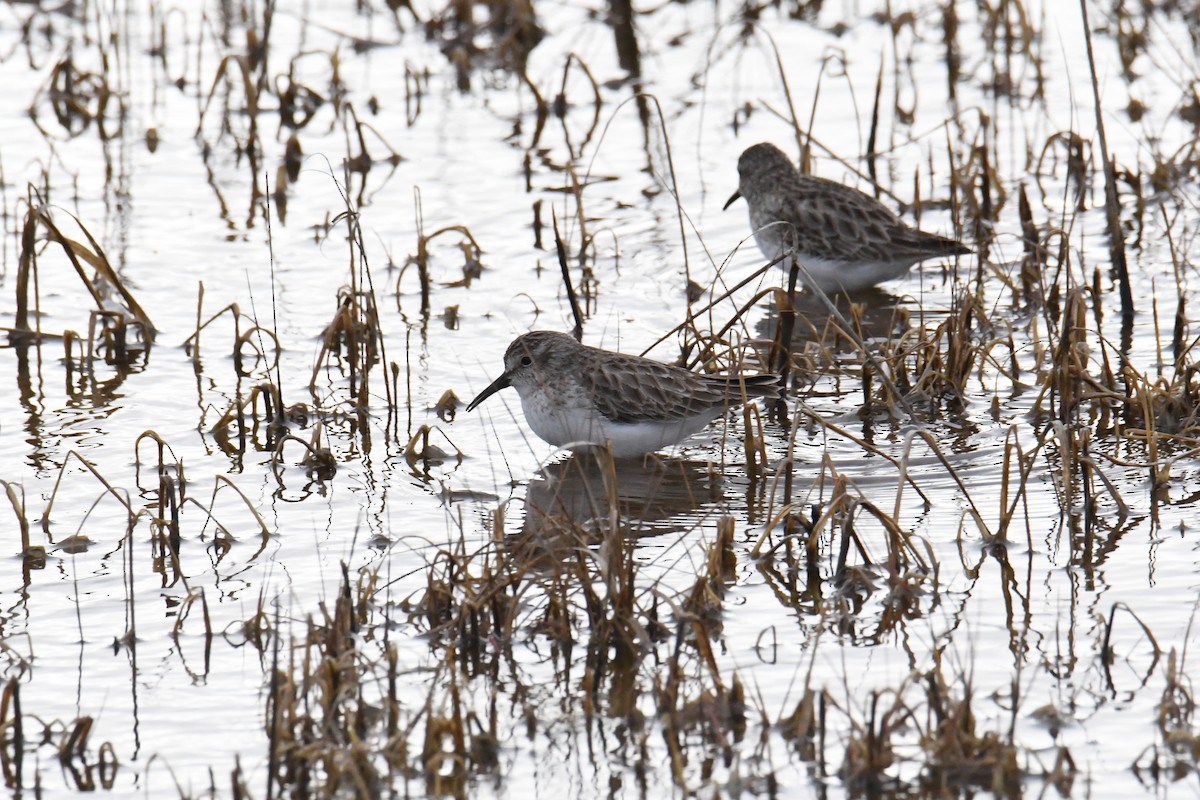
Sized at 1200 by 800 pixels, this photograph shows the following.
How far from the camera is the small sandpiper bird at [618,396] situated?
7641mm

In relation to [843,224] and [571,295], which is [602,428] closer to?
[571,295]

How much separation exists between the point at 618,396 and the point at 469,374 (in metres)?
1.38

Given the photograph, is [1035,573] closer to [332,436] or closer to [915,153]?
[332,436]

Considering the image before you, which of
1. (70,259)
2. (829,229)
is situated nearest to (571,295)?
(829,229)

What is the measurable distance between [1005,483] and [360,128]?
269 inches

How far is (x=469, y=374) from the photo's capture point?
8891mm

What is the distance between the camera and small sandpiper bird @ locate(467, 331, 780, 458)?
7.64 metres

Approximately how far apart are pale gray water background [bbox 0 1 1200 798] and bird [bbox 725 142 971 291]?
37 cm

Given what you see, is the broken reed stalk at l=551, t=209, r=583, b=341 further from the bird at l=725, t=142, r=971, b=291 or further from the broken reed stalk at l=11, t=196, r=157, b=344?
the broken reed stalk at l=11, t=196, r=157, b=344

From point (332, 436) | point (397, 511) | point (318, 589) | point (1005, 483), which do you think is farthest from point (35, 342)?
point (1005, 483)

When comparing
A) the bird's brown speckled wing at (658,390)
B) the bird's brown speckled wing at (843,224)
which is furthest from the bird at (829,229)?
the bird's brown speckled wing at (658,390)

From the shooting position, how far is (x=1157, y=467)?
22.3 feet

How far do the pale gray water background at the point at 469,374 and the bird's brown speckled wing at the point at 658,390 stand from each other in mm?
326

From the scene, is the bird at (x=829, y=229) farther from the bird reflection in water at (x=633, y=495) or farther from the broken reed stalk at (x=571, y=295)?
the bird reflection in water at (x=633, y=495)
